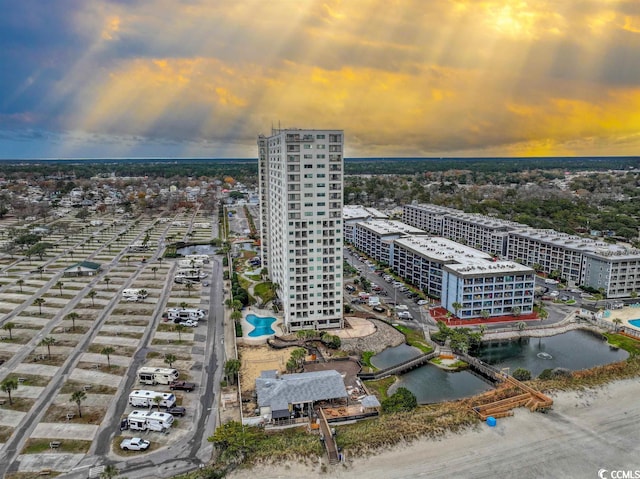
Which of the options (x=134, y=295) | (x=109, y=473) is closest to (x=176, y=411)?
(x=109, y=473)

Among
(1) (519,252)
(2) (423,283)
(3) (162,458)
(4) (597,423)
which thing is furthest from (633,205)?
(3) (162,458)

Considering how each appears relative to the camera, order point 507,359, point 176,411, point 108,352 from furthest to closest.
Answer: point 507,359 → point 108,352 → point 176,411

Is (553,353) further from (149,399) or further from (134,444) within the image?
(134,444)

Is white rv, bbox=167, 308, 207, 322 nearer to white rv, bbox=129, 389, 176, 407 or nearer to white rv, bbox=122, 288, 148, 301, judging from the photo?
white rv, bbox=122, 288, 148, 301

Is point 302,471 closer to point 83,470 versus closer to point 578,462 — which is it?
point 83,470

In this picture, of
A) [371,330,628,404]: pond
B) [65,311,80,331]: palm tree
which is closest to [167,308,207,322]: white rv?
[65,311,80,331]: palm tree
